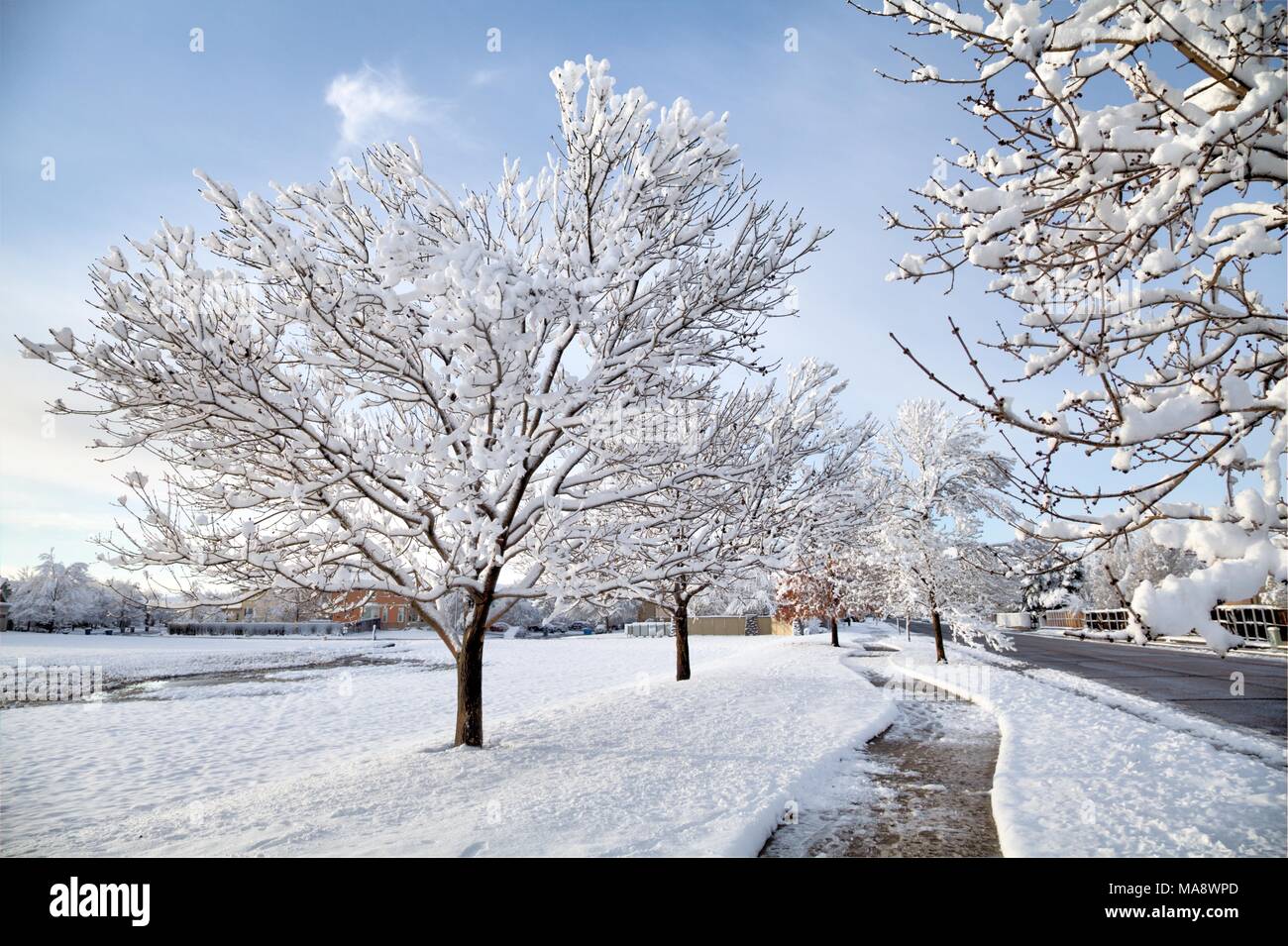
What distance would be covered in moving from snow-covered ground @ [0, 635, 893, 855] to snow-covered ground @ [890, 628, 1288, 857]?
1880 millimetres

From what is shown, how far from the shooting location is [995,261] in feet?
11.3

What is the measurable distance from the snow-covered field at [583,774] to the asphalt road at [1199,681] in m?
0.85

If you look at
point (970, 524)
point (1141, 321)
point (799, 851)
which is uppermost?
point (1141, 321)

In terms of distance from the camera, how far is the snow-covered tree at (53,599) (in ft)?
154

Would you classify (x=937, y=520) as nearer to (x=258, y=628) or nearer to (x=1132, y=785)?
(x=1132, y=785)

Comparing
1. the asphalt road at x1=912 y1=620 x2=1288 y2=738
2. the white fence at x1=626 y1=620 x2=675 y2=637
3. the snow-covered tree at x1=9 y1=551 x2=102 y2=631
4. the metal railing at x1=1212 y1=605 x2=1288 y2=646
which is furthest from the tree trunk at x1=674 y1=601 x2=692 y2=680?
the snow-covered tree at x1=9 y1=551 x2=102 y2=631

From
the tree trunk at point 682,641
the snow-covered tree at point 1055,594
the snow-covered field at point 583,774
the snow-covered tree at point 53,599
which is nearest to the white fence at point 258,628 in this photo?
the snow-covered tree at point 53,599

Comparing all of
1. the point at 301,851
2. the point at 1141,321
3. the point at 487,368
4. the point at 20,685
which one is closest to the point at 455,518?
the point at 487,368

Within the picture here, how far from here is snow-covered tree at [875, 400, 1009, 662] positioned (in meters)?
19.0

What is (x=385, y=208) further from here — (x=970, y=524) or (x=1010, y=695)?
(x=970, y=524)

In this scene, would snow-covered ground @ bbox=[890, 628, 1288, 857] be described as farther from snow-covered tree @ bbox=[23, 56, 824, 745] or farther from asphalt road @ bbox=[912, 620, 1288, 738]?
snow-covered tree @ bbox=[23, 56, 824, 745]
